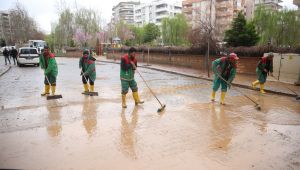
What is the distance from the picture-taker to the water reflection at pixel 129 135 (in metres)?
4.50

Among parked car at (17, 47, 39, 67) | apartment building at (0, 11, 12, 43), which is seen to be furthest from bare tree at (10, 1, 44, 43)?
parked car at (17, 47, 39, 67)

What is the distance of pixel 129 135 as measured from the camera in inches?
209

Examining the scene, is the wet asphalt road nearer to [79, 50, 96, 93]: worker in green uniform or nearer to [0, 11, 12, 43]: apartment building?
[79, 50, 96, 93]: worker in green uniform

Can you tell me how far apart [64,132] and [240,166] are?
3.55 metres

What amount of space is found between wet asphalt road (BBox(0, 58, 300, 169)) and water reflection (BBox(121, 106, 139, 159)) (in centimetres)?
2

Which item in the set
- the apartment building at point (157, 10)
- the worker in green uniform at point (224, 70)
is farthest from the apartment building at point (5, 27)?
the worker in green uniform at point (224, 70)

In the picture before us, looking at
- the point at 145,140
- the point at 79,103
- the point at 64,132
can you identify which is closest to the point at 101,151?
the point at 145,140

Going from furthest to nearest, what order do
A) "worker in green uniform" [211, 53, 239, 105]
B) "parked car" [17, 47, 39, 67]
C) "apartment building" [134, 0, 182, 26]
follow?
"apartment building" [134, 0, 182, 26], "parked car" [17, 47, 39, 67], "worker in green uniform" [211, 53, 239, 105]

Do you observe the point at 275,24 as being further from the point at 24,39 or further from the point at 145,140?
the point at 24,39

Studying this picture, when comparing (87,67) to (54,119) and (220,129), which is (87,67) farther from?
(220,129)

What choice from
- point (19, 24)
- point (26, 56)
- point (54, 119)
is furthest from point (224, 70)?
point (19, 24)

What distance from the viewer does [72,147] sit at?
464 centimetres

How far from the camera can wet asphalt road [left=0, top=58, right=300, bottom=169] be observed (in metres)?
4.12

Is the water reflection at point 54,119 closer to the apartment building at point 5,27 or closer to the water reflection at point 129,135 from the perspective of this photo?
the water reflection at point 129,135
